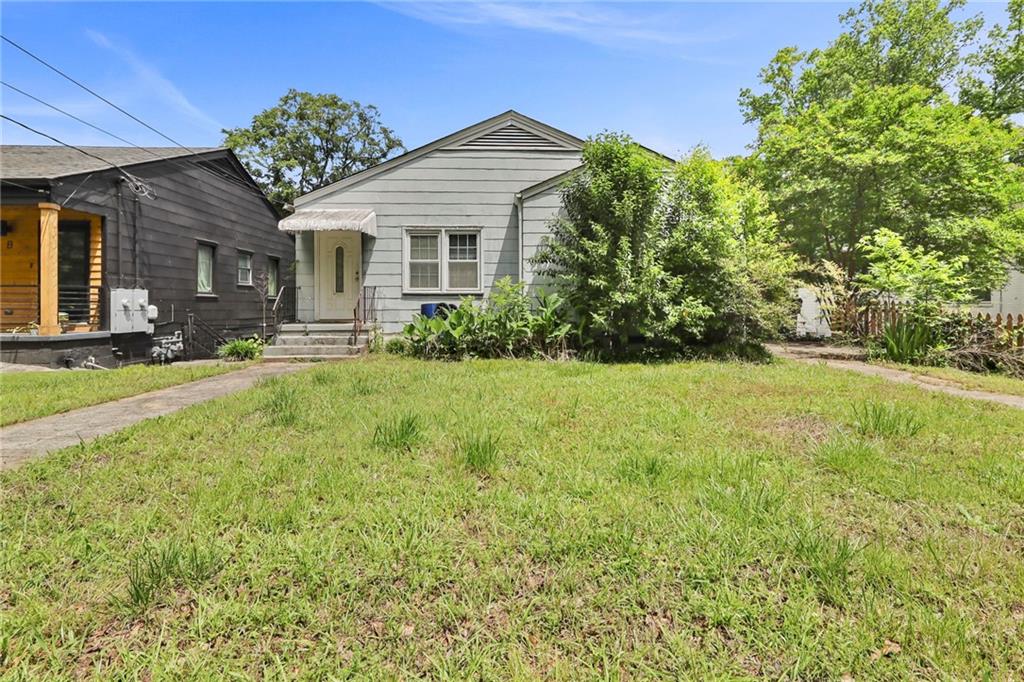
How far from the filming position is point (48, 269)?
27.0 ft

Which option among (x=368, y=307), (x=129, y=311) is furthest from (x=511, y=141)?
(x=129, y=311)

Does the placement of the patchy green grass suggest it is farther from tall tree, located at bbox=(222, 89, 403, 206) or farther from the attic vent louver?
tall tree, located at bbox=(222, 89, 403, 206)

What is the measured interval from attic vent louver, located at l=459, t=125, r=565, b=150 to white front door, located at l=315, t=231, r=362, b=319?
3.50 meters

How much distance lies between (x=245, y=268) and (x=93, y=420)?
452 inches

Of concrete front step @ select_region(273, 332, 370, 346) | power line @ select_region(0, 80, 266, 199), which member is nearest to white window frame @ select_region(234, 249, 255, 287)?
power line @ select_region(0, 80, 266, 199)

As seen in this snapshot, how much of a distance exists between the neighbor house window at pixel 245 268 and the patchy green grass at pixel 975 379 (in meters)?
16.0

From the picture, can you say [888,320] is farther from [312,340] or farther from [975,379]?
[312,340]

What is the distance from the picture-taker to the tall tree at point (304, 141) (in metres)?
27.5

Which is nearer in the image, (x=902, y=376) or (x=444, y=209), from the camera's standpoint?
(x=902, y=376)

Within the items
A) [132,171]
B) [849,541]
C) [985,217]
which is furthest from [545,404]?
[985,217]

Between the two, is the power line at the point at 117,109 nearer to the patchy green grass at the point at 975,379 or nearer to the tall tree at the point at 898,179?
the patchy green grass at the point at 975,379

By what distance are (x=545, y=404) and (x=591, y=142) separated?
5551mm

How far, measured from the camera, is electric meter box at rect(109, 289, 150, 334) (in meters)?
9.26

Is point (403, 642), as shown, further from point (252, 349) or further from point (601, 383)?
point (252, 349)
